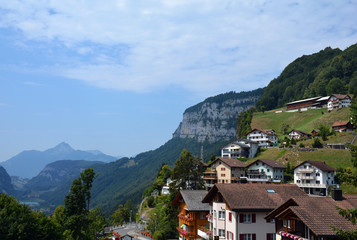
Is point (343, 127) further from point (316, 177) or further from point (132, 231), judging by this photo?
point (132, 231)

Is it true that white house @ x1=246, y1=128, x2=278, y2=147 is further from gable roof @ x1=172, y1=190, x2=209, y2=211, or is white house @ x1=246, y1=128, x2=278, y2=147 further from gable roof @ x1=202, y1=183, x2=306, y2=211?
gable roof @ x1=202, y1=183, x2=306, y2=211

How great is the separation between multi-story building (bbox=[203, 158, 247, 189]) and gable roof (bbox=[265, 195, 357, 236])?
7378 cm

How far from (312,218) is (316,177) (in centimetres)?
6669

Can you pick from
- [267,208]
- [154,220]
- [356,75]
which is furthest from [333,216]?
[356,75]

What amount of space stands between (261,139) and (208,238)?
100 metres

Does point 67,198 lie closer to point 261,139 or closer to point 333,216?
point 333,216

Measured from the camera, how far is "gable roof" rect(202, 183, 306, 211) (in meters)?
35.0

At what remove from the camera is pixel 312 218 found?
22.4 metres

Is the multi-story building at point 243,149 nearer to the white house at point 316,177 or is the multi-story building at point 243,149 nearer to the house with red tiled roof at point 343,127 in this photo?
the house with red tiled roof at point 343,127

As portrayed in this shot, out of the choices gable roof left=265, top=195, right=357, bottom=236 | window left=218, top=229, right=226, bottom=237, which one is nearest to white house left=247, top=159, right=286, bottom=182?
window left=218, top=229, right=226, bottom=237

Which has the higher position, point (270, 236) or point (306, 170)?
point (306, 170)

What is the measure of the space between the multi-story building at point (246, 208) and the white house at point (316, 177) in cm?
4786

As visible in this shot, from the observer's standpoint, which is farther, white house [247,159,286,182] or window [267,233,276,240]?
white house [247,159,286,182]

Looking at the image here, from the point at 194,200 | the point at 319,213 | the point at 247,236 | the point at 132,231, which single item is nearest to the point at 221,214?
the point at 247,236
